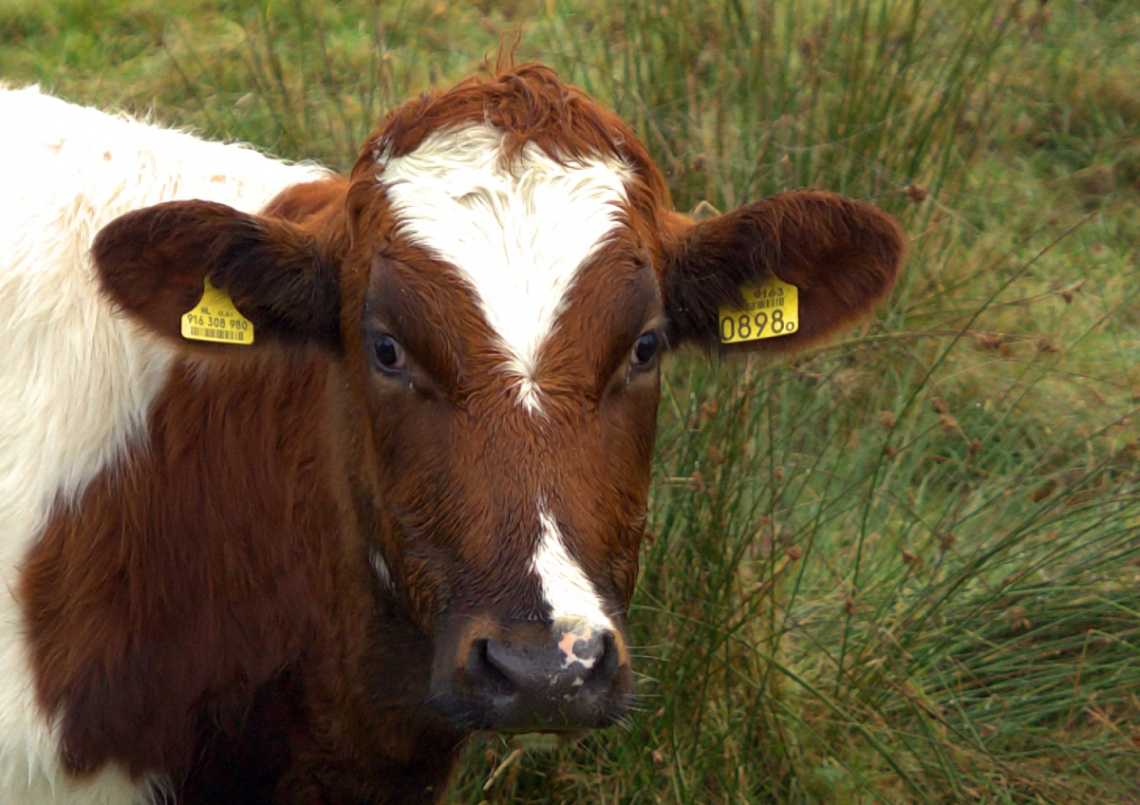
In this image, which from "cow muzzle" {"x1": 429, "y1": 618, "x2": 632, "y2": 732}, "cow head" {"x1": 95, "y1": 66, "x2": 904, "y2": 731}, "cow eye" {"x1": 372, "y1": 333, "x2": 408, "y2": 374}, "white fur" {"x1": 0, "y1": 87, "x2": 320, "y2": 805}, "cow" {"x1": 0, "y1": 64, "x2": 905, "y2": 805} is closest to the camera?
"cow muzzle" {"x1": 429, "y1": 618, "x2": 632, "y2": 732}

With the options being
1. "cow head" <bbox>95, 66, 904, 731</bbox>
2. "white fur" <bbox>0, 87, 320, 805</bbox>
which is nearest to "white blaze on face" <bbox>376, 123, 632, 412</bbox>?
"cow head" <bbox>95, 66, 904, 731</bbox>

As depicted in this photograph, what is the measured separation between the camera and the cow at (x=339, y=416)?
2.92 metres

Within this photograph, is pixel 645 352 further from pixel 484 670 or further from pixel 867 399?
pixel 867 399

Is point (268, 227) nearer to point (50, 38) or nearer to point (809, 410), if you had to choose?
point (809, 410)

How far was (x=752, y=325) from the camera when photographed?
3.46 m

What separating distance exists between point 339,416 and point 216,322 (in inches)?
14.6

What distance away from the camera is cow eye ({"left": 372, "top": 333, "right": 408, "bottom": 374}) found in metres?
3.04

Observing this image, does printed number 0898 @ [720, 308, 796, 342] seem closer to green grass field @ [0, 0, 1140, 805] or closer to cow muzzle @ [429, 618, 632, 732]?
green grass field @ [0, 0, 1140, 805]

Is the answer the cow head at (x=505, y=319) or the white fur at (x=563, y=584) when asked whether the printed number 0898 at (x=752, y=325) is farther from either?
the white fur at (x=563, y=584)

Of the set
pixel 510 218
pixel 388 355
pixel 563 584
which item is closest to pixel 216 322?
pixel 388 355

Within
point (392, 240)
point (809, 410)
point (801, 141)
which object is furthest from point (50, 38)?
point (392, 240)

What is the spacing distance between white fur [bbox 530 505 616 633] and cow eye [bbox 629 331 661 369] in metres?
0.49

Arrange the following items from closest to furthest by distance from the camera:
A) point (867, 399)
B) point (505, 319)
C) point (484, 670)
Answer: point (484, 670) < point (505, 319) < point (867, 399)

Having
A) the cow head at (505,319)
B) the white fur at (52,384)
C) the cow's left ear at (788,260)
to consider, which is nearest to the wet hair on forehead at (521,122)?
the cow head at (505,319)
